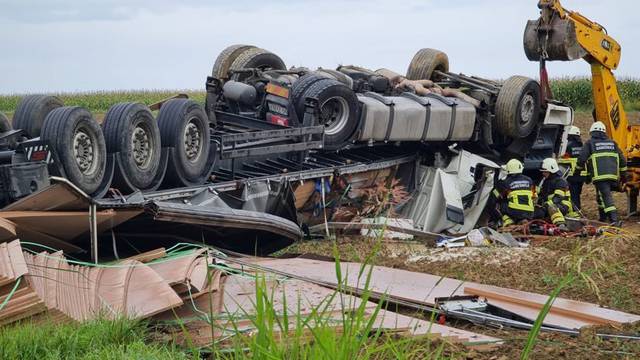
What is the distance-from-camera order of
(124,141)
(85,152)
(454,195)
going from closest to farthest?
(85,152), (124,141), (454,195)

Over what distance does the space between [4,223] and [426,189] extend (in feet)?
25.0

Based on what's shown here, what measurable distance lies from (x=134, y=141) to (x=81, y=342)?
375 cm

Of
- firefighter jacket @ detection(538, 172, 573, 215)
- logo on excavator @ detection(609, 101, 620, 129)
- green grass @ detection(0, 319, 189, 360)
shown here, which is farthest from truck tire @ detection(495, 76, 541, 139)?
green grass @ detection(0, 319, 189, 360)

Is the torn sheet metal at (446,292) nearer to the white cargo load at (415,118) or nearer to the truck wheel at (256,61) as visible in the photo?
the white cargo load at (415,118)

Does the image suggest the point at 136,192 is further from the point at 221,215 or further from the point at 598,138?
the point at 598,138

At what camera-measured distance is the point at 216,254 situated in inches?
300

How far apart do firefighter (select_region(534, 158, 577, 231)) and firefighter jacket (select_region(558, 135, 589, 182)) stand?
1547 millimetres

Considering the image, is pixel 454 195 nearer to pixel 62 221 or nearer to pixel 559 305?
pixel 559 305

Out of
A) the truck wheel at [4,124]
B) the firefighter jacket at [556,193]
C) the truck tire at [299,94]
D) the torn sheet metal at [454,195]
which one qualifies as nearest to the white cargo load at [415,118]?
the torn sheet metal at [454,195]

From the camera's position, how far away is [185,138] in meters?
9.58

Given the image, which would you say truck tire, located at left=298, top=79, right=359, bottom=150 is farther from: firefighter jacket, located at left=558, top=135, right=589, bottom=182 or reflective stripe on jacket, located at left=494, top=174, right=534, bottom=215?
firefighter jacket, located at left=558, top=135, right=589, bottom=182

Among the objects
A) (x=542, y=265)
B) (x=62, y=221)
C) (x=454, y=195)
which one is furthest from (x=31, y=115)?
(x=454, y=195)

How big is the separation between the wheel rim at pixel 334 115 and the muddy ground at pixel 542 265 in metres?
A: 1.36

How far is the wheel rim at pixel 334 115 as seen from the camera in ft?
37.9
